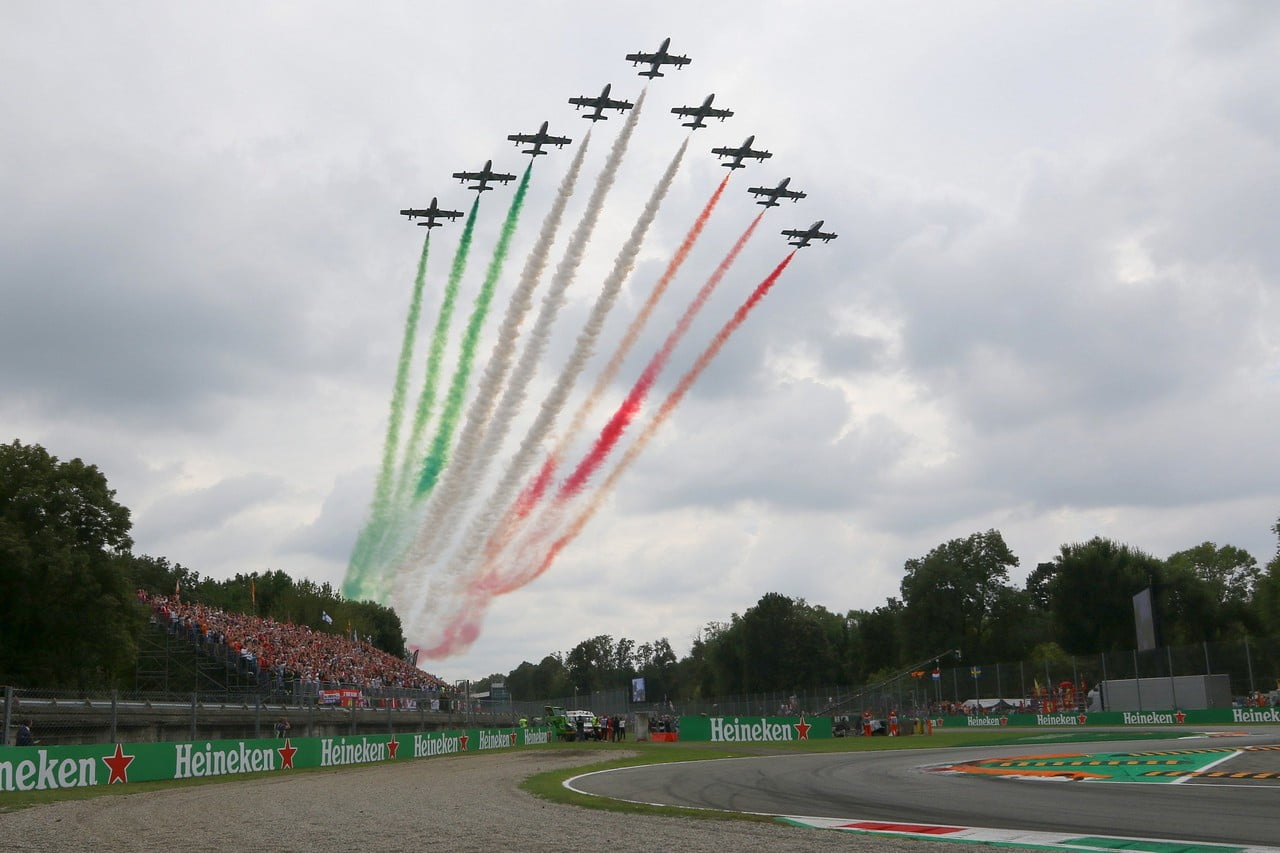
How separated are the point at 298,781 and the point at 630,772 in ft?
32.6

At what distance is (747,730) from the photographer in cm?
6200

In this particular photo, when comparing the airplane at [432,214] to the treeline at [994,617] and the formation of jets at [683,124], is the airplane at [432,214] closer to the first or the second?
the formation of jets at [683,124]

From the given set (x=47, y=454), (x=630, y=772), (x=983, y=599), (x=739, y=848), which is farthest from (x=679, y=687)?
(x=739, y=848)

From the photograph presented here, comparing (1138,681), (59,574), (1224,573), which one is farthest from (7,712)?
(1224,573)

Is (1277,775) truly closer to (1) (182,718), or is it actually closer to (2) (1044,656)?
(1) (182,718)

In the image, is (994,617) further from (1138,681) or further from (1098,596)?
(1138,681)

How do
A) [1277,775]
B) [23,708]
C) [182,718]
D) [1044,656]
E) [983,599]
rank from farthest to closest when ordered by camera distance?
[983,599] → [1044,656] → [182,718] → [23,708] → [1277,775]

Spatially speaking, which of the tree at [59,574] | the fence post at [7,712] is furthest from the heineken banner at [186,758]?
the tree at [59,574]

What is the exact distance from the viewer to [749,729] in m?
62.0

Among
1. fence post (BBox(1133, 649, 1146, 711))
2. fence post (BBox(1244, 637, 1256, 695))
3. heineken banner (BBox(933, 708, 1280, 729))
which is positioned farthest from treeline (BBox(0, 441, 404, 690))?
fence post (BBox(1244, 637, 1256, 695))

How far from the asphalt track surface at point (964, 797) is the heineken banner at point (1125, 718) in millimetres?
29788

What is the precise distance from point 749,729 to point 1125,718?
22.6m

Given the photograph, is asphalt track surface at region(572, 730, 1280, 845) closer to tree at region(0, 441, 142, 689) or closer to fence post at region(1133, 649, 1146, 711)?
tree at region(0, 441, 142, 689)

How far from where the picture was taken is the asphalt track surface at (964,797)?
16.4 m
